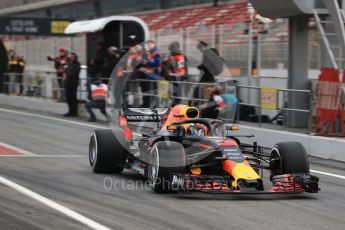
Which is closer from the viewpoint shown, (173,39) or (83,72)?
(173,39)

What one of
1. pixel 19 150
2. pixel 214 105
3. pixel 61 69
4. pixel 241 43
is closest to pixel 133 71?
pixel 241 43

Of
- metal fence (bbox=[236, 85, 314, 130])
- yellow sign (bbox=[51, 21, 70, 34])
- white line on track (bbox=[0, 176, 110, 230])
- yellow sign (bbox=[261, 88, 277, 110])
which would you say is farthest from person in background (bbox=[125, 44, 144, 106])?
yellow sign (bbox=[51, 21, 70, 34])

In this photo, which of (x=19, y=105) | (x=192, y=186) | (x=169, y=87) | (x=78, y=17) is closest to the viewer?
(x=192, y=186)

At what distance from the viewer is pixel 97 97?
21266 mm

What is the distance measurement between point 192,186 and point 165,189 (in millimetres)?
529

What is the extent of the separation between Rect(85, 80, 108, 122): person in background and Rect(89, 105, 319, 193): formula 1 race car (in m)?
9.97

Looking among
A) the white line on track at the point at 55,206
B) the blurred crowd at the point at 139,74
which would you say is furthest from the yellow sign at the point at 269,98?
the white line on track at the point at 55,206

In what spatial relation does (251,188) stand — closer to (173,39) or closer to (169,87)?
(169,87)

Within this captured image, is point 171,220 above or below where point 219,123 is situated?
below

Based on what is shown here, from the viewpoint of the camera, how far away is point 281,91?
15633 millimetres

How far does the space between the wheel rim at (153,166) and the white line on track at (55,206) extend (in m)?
1.36

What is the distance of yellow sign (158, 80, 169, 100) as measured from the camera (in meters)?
19.7

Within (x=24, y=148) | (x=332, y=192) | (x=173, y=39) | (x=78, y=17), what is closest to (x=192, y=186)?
(x=332, y=192)

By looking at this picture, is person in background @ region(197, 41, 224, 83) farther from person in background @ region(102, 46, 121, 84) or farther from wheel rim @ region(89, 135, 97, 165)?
wheel rim @ region(89, 135, 97, 165)
